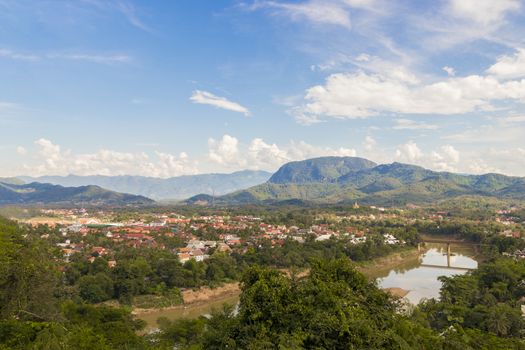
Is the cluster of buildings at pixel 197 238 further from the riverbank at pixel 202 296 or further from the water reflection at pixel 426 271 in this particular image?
the riverbank at pixel 202 296

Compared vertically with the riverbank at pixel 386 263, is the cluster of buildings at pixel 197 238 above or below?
above

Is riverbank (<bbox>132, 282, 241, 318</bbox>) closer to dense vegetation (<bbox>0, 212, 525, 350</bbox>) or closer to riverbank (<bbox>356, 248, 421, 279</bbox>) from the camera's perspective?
dense vegetation (<bbox>0, 212, 525, 350</bbox>)

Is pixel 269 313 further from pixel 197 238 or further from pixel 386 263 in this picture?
pixel 197 238

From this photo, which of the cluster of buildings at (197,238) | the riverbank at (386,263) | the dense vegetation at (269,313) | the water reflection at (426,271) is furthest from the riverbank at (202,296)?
the riverbank at (386,263)

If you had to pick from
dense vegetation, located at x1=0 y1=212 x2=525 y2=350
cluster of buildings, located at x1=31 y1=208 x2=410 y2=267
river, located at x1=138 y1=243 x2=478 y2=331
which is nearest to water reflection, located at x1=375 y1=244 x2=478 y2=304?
river, located at x1=138 y1=243 x2=478 y2=331

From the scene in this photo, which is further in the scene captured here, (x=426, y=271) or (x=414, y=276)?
(x=426, y=271)

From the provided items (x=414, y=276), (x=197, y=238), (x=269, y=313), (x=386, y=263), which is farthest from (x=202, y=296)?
(x=386, y=263)

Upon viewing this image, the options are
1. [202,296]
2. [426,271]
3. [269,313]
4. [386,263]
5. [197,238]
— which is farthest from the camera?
[197,238]
